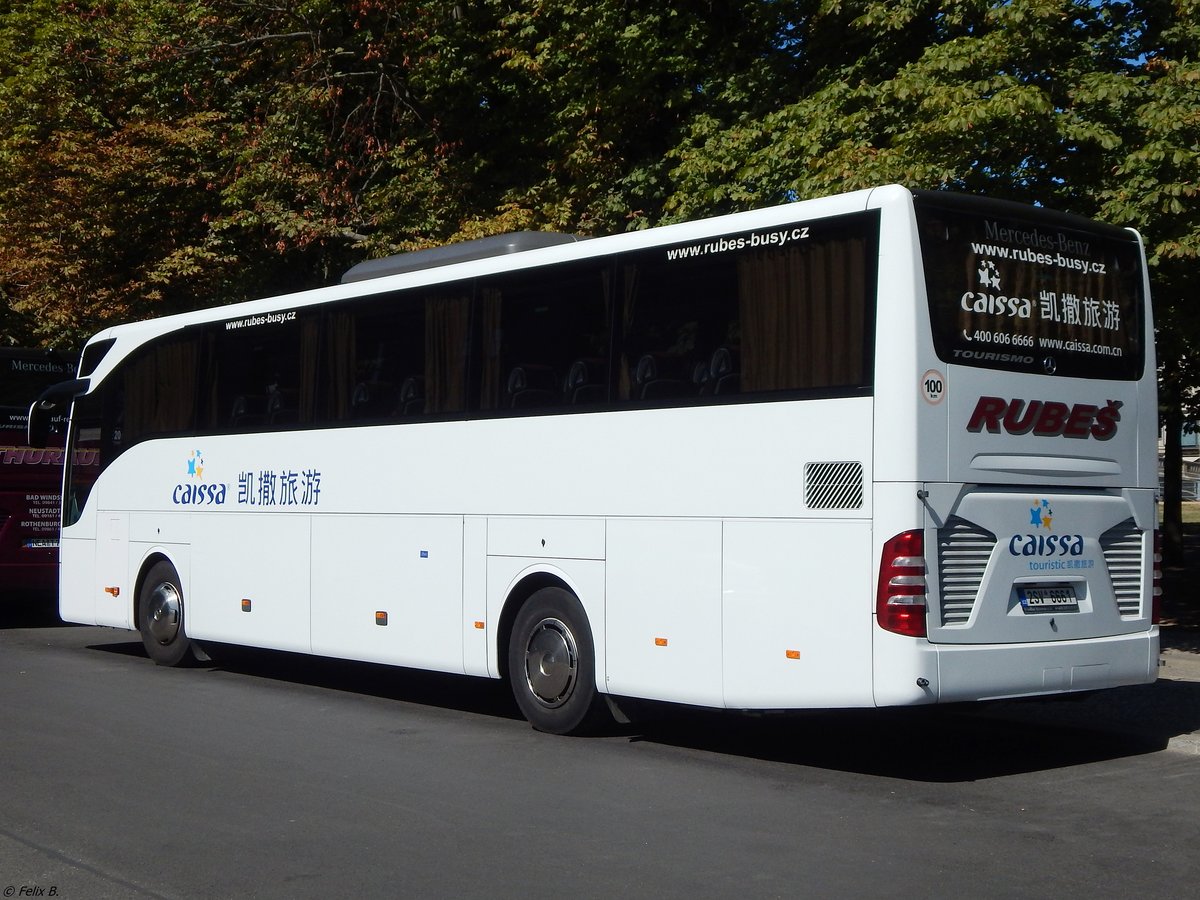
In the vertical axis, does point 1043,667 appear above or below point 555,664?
above

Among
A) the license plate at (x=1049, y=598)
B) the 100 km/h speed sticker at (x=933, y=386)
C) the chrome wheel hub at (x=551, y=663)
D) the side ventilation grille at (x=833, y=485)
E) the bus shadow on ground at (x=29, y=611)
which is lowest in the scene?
the bus shadow on ground at (x=29, y=611)

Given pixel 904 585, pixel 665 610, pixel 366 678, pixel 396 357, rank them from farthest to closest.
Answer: pixel 366 678, pixel 396 357, pixel 665 610, pixel 904 585

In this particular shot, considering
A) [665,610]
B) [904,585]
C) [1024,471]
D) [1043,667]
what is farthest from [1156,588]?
[665,610]

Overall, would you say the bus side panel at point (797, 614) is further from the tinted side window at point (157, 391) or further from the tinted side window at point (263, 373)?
the tinted side window at point (157, 391)

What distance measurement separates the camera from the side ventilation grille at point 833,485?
8.74 meters

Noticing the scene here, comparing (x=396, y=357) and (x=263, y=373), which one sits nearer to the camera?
(x=396, y=357)

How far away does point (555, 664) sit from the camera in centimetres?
1072

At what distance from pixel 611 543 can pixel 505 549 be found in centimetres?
115

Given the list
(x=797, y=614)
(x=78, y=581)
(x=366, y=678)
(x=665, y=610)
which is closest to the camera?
(x=797, y=614)

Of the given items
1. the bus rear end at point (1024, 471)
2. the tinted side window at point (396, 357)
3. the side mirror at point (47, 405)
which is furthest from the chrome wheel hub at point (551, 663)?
the side mirror at point (47, 405)

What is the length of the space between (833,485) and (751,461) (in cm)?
66

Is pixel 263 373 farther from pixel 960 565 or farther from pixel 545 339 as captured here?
pixel 960 565

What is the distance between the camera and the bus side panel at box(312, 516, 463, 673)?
1171cm

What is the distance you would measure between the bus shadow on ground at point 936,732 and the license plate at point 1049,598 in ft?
2.14
